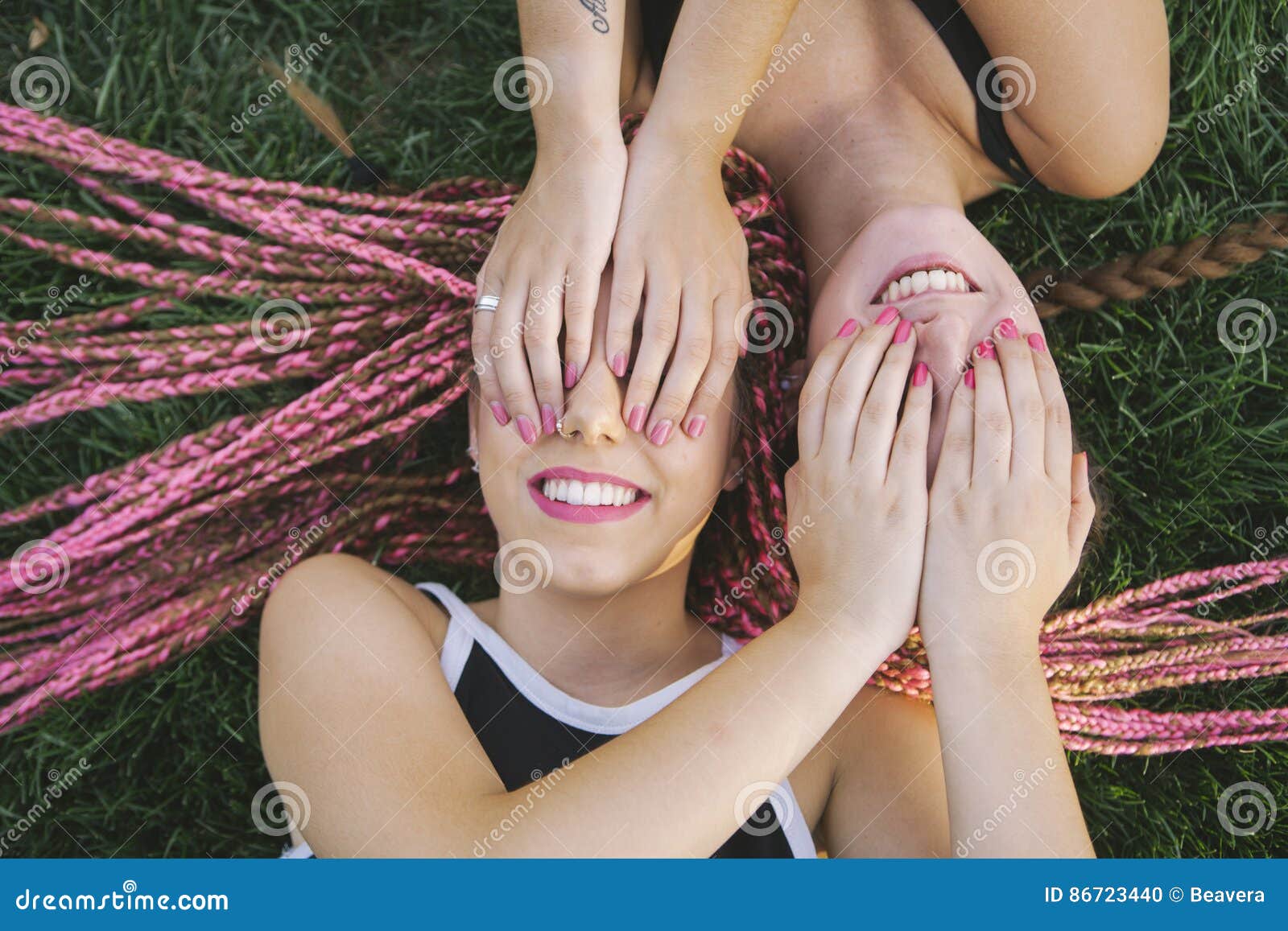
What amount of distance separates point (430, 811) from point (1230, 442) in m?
2.01

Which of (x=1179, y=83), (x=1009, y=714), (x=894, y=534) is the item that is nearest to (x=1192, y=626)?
(x=1009, y=714)

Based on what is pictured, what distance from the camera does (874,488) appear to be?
198 cm

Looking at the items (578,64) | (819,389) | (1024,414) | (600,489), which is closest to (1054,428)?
(1024,414)

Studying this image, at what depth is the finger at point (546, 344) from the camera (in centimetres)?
195

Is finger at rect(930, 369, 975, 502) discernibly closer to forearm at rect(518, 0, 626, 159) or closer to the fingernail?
the fingernail

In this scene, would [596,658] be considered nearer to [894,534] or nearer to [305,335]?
[894,534]

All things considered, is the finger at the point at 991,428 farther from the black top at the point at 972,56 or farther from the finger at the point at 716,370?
the black top at the point at 972,56

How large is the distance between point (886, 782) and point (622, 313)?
1.06 m

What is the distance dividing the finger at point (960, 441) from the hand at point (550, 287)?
67 cm

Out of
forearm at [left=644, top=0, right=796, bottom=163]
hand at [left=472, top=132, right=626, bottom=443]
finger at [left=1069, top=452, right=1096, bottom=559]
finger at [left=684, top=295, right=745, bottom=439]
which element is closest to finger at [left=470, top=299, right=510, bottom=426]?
hand at [left=472, top=132, right=626, bottom=443]

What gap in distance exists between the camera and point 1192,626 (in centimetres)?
248

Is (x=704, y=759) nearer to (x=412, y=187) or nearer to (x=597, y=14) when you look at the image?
(x=597, y=14)

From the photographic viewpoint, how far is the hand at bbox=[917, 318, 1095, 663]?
1953mm

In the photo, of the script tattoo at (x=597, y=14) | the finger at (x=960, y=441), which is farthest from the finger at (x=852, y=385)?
the script tattoo at (x=597, y=14)
